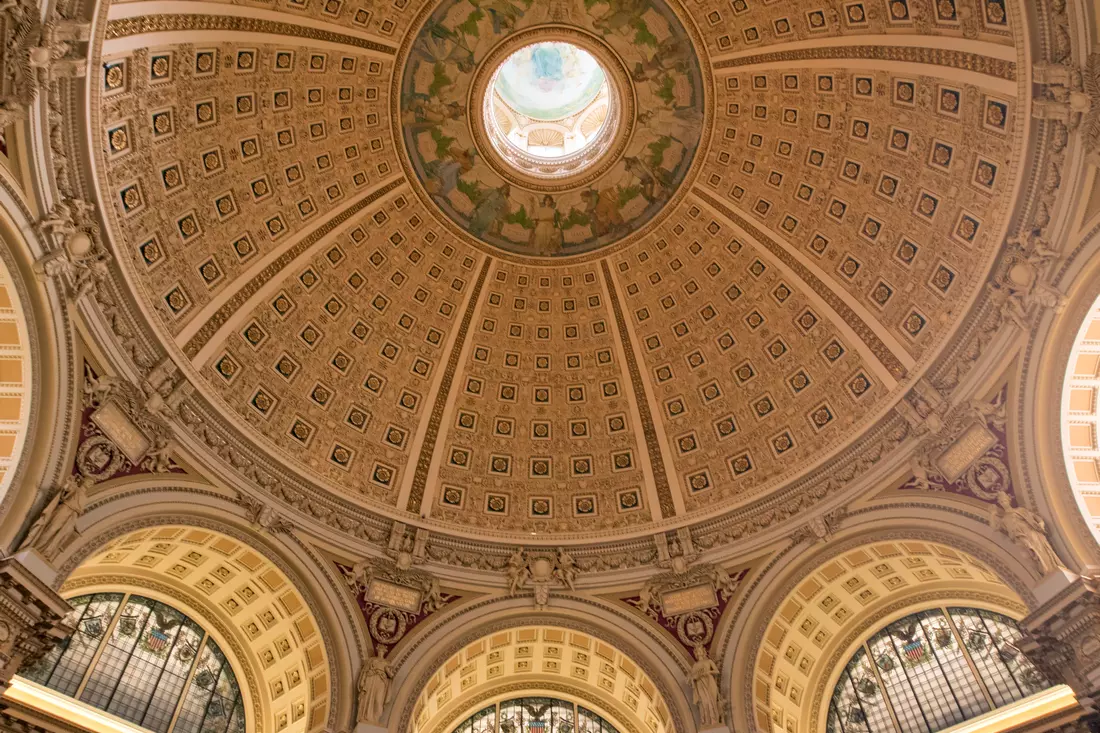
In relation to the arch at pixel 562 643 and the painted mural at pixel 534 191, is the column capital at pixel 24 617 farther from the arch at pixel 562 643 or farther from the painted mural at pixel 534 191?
the painted mural at pixel 534 191

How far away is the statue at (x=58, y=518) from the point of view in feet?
54.2

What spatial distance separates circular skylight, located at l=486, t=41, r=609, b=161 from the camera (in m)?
33.3

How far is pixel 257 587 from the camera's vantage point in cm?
2280

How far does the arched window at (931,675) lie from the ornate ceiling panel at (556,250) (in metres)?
6.21

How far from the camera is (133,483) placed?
19750mm

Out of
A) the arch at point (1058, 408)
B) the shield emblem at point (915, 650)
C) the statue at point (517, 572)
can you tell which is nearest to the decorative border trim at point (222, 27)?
the statue at point (517, 572)

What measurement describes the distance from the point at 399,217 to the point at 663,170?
10758 mm

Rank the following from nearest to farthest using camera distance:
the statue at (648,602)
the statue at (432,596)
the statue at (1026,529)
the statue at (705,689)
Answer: the statue at (1026,529)
the statue at (705,689)
the statue at (432,596)
the statue at (648,602)

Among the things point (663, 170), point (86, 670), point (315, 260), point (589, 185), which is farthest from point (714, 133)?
point (86, 670)

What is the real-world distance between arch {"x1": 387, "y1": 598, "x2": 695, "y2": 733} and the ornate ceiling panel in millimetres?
3424

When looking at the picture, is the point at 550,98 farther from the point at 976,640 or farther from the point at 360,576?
the point at 976,640

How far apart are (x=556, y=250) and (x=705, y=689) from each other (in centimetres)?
1783

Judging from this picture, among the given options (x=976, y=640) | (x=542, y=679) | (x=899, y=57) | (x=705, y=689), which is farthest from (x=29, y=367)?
(x=976, y=640)

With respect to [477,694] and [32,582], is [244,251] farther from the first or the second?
[477,694]
